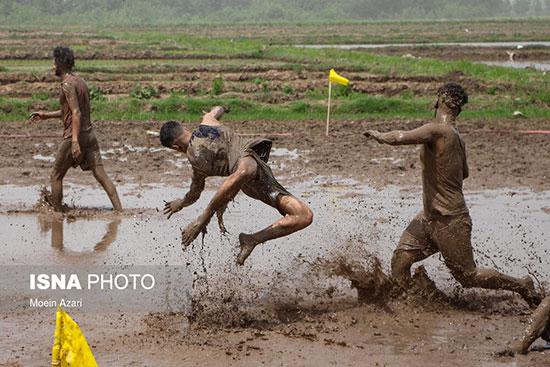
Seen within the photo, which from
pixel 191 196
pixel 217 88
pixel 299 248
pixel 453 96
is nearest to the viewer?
pixel 453 96

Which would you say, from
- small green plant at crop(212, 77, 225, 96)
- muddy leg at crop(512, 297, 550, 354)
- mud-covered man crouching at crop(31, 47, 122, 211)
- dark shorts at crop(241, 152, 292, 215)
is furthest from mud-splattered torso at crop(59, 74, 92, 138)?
small green plant at crop(212, 77, 225, 96)

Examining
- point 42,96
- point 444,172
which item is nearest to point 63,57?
point 444,172

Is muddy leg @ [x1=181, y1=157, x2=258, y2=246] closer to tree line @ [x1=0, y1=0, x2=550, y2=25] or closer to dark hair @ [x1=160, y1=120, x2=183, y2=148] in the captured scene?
dark hair @ [x1=160, y1=120, x2=183, y2=148]

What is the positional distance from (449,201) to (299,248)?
7.98 ft

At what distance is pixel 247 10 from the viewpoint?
104125 millimetres

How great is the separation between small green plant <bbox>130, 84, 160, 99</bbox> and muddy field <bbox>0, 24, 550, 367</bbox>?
11.0ft

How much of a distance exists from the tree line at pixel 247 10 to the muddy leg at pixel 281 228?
3218 inches

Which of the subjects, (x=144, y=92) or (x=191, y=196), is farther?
(x=144, y=92)

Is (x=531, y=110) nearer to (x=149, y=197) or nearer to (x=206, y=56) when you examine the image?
(x=149, y=197)

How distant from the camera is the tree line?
8850 centimetres

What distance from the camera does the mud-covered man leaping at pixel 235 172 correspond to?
512cm

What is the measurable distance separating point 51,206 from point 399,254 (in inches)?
195

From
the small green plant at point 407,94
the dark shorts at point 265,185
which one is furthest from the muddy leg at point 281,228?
the small green plant at point 407,94

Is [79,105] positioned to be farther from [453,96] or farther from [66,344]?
[66,344]
